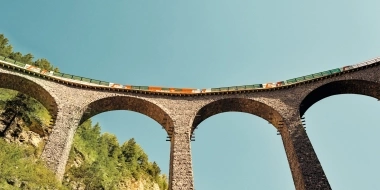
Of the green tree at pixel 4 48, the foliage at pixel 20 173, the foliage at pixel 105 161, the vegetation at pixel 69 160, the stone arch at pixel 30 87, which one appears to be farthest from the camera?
the green tree at pixel 4 48

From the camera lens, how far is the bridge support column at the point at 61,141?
20.9 m

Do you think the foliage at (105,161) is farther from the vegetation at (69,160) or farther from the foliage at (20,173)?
the foliage at (20,173)

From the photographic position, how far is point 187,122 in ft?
83.7

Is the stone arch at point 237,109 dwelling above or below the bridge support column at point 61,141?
above

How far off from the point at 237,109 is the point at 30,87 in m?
17.9

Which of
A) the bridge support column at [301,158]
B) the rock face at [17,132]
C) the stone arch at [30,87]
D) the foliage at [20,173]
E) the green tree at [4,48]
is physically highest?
the green tree at [4,48]

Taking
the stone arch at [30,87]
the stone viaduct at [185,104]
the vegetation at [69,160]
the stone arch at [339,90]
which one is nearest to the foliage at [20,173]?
the vegetation at [69,160]

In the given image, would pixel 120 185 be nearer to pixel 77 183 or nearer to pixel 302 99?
pixel 77 183

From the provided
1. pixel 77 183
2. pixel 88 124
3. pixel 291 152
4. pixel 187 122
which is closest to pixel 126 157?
pixel 88 124

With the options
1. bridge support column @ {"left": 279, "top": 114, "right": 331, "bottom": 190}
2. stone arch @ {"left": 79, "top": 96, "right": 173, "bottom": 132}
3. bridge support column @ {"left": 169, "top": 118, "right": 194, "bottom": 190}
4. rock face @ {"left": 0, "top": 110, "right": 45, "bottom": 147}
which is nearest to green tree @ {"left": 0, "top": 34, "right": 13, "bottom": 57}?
rock face @ {"left": 0, "top": 110, "right": 45, "bottom": 147}

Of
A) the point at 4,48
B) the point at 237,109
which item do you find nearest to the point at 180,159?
the point at 237,109

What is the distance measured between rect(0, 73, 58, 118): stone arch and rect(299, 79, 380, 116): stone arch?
66.9ft

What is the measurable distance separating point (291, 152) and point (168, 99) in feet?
36.4

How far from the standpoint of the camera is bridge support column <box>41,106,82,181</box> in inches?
821
